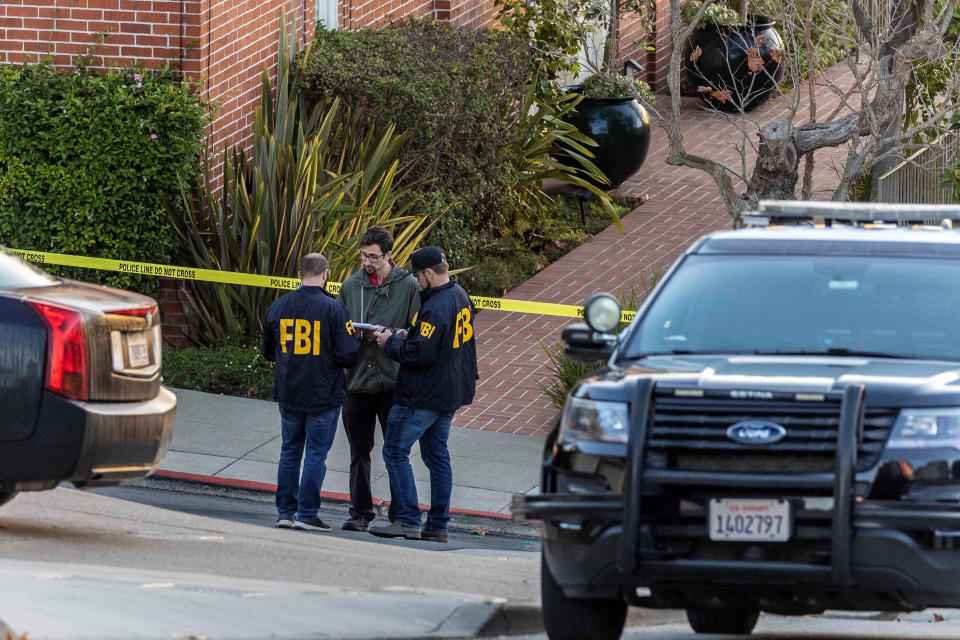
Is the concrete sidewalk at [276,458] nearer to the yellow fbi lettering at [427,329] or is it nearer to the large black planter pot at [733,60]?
the yellow fbi lettering at [427,329]

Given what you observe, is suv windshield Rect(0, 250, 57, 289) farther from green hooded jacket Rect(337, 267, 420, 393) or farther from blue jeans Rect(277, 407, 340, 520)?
green hooded jacket Rect(337, 267, 420, 393)

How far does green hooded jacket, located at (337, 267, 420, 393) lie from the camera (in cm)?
981

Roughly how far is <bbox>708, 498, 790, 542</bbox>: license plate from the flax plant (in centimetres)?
824

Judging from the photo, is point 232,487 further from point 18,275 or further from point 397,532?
point 18,275

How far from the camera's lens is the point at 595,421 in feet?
20.0

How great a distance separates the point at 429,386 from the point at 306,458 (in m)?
0.84

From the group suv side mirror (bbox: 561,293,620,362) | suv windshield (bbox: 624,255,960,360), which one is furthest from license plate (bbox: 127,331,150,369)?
suv windshield (bbox: 624,255,960,360)

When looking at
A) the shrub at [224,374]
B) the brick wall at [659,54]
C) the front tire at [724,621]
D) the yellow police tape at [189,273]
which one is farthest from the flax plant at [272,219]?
the brick wall at [659,54]

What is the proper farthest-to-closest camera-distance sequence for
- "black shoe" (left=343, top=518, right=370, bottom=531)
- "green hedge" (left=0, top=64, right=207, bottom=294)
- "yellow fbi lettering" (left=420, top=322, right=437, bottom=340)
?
Result: "green hedge" (left=0, top=64, right=207, bottom=294), "black shoe" (left=343, top=518, right=370, bottom=531), "yellow fbi lettering" (left=420, top=322, right=437, bottom=340)

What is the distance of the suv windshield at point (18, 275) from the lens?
23.1ft

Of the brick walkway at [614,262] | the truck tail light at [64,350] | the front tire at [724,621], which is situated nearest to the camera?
the truck tail light at [64,350]

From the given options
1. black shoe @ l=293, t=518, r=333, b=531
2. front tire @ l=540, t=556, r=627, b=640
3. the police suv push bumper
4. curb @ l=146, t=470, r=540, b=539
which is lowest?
curb @ l=146, t=470, r=540, b=539

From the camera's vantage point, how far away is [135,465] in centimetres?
709

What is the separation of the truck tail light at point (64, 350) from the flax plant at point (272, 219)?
6.87 metres
